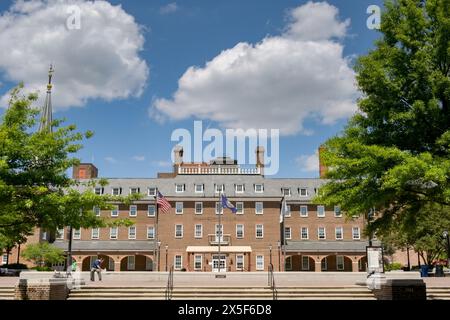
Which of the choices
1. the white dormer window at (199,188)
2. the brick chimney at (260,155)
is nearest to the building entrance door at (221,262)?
the white dormer window at (199,188)

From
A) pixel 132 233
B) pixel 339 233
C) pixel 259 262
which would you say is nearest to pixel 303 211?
pixel 339 233

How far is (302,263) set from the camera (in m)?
66.1

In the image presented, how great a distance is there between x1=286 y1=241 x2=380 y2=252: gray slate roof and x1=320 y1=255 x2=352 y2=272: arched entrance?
1.79 meters

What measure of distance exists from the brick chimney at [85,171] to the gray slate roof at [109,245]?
1532 cm

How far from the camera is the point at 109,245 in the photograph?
212 feet

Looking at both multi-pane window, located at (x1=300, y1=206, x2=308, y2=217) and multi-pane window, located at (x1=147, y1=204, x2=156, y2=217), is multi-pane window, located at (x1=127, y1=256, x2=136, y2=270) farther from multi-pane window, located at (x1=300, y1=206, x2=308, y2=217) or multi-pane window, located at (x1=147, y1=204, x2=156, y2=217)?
multi-pane window, located at (x1=300, y1=206, x2=308, y2=217)

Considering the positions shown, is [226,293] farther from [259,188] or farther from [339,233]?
[339,233]

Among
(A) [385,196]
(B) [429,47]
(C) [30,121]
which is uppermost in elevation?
(B) [429,47]

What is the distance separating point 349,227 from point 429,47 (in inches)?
1948

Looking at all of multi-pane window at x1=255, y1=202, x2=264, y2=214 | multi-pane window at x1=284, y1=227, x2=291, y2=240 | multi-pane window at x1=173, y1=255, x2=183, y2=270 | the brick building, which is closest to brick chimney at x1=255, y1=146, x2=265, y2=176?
the brick building

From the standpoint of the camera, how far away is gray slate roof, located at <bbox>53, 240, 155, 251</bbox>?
6331 centimetres

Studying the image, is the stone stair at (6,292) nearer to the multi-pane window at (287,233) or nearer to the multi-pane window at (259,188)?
the multi-pane window at (259,188)
